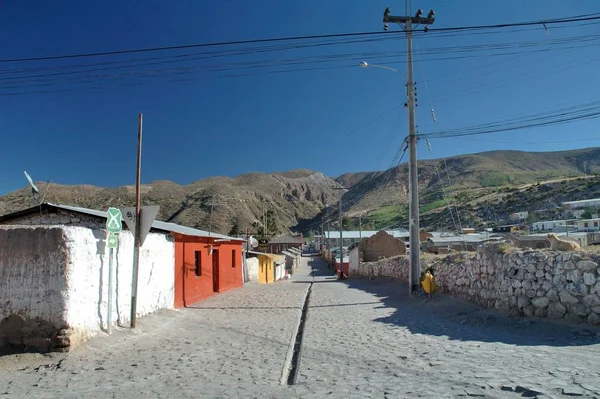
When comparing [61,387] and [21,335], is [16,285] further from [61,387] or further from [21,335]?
[61,387]

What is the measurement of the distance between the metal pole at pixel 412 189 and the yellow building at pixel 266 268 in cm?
2286

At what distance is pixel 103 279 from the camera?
8.41m

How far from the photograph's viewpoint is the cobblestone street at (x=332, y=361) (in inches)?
208

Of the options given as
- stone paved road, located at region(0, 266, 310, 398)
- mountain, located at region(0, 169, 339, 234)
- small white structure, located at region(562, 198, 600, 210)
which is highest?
mountain, located at region(0, 169, 339, 234)

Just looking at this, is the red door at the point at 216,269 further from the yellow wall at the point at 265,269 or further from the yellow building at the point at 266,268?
the yellow wall at the point at 265,269

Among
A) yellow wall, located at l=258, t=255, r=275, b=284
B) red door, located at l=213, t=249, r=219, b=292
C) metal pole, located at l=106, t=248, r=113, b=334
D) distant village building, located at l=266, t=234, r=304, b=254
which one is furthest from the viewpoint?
distant village building, located at l=266, t=234, r=304, b=254

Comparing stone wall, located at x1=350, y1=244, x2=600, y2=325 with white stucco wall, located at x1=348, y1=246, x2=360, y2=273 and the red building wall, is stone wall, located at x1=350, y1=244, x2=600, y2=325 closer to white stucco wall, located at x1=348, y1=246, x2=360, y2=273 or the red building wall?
the red building wall

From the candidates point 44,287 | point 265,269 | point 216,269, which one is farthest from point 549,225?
point 44,287

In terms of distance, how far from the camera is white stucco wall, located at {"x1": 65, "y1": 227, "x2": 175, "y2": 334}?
24.3 ft

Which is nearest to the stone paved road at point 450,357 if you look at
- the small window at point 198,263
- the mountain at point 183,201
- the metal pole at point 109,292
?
the metal pole at point 109,292

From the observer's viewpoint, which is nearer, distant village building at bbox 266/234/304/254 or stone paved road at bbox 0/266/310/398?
stone paved road at bbox 0/266/310/398

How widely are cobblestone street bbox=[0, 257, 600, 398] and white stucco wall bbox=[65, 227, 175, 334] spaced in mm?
454

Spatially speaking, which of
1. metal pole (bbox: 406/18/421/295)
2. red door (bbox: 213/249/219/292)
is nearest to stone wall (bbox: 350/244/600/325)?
metal pole (bbox: 406/18/421/295)

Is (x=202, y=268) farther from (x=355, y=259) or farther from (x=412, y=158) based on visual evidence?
(x=355, y=259)
